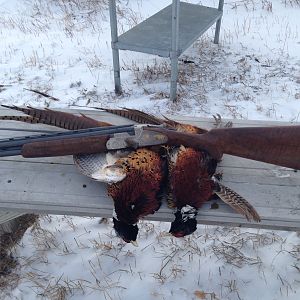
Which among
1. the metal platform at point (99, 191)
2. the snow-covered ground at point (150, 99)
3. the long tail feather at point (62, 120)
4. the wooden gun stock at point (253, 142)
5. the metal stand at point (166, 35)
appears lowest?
the snow-covered ground at point (150, 99)

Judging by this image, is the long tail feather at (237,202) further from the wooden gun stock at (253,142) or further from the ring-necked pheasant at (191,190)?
the wooden gun stock at (253,142)

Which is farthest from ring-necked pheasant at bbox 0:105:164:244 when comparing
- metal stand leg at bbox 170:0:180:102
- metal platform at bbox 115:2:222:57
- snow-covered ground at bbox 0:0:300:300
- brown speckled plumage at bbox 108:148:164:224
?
metal platform at bbox 115:2:222:57

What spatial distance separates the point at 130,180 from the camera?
61.8 inches

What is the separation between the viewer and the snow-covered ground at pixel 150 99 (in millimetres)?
2203

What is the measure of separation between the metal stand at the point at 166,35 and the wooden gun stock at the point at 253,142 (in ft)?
6.62

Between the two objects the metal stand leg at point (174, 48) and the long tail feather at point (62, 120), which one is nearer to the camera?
the long tail feather at point (62, 120)

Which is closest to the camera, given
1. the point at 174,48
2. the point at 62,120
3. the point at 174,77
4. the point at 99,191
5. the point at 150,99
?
the point at 99,191

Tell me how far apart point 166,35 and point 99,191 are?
262 cm

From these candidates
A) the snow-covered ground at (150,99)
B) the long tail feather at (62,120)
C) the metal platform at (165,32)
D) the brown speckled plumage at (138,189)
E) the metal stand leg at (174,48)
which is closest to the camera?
the brown speckled plumage at (138,189)

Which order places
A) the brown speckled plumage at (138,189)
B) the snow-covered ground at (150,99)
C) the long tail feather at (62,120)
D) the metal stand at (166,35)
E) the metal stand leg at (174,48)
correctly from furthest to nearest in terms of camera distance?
the metal stand at (166,35)
the metal stand leg at (174,48)
the snow-covered ground at (150,99)
the long tail feather at (62,120)
the brown speckled plumage at (138,189)

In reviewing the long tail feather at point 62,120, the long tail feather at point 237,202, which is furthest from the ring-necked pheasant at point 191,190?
the long tail feather at point 62,120

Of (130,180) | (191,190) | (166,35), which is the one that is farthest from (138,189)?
(166,35)

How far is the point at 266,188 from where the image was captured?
1702 mm

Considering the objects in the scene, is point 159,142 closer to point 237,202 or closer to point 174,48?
point 237,202
